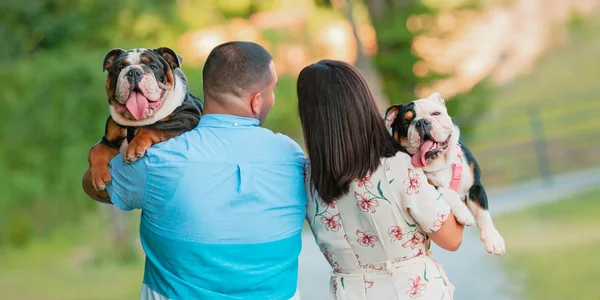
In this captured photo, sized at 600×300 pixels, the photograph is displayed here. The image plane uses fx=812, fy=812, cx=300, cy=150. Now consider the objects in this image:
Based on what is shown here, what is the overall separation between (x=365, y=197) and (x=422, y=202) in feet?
0.44

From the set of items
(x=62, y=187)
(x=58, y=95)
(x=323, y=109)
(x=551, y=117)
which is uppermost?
(x=323, y=109)

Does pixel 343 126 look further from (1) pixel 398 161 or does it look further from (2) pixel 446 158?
(2) pixel 446 158

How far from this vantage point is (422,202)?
6.17 feet

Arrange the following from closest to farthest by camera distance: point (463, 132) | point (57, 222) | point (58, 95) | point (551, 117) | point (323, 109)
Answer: point (323, 109) < point (58, 95) < point (57, 222) < point (463, 132) < point (551, 117)

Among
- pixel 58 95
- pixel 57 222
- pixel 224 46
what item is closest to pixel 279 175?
pixel 224 46

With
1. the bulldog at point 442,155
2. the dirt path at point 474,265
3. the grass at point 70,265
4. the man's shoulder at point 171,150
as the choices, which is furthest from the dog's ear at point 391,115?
the grass at point 70,265

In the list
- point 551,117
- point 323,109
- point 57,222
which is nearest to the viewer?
point 323,109

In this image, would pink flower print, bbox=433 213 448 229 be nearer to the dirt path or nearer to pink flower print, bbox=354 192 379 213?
pink flower print, bbox=354 192 379 213

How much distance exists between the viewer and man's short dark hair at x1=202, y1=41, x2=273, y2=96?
1.95 m

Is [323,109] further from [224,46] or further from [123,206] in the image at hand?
[123,206]

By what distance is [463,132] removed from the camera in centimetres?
938

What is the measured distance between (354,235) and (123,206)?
57 centimetres

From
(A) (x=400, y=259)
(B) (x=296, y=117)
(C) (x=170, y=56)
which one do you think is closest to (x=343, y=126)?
(A) (x=400, y=259)

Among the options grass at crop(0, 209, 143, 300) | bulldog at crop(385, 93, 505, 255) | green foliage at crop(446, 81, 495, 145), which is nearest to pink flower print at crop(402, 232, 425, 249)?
bulldog at crop(385, 93, 505, 255)
